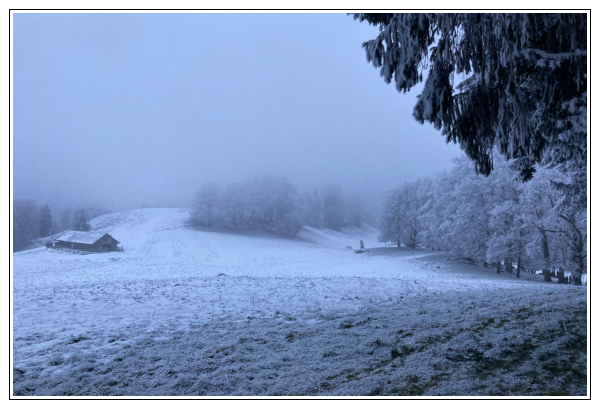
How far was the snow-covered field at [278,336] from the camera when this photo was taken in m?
2.62

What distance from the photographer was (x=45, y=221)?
6.90 m

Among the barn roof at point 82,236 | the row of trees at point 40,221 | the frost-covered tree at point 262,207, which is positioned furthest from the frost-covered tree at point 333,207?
the barn roof at point 82,236

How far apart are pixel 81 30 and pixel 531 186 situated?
10.9 m

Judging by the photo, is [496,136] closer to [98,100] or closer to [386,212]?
[98,100]

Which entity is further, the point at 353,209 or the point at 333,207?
the point at 333,207

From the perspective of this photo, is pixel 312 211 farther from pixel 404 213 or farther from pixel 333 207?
pixel 404 213

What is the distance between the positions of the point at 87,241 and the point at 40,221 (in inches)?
91.7

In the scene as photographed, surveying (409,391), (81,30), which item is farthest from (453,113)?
(81,30)

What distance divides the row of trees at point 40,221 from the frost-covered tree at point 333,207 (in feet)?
21.6

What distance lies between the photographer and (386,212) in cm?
1180

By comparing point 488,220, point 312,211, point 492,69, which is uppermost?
point 492,69

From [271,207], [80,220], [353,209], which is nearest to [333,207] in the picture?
[353,209]

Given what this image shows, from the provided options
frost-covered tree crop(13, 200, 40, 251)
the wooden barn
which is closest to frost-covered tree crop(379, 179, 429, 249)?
the wooden barn

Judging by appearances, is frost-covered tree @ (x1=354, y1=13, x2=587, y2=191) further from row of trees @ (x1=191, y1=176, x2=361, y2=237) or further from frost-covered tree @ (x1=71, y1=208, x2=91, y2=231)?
frost-covered tree @ (x1=71, y1=208, x2=91, y2=231)
